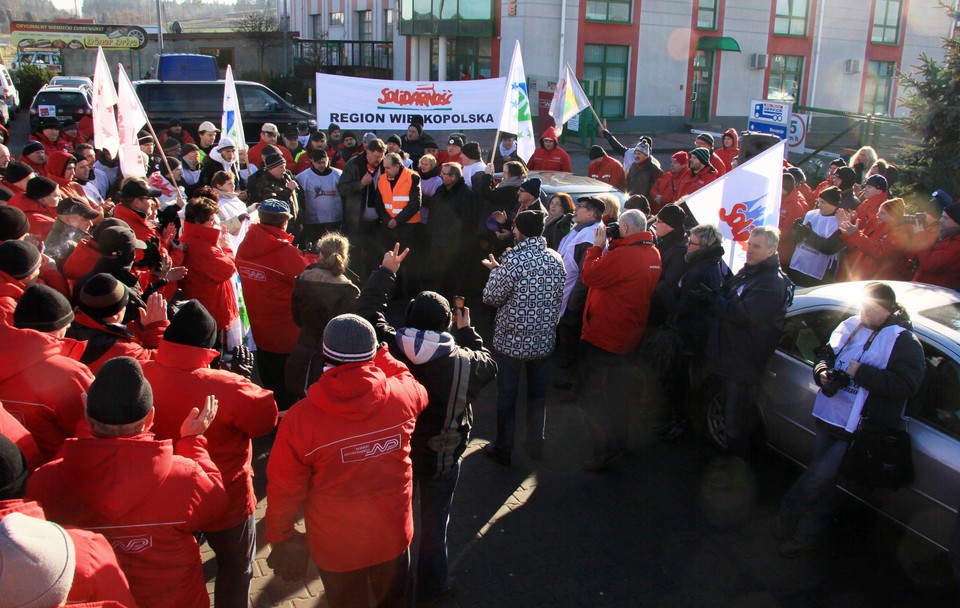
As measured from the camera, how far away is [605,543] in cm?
495

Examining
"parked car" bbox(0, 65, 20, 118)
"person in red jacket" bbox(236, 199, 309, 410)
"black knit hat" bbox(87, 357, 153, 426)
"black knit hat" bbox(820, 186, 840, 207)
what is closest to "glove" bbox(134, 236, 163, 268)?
"person in red jacket" bbox(236, 199, 309, 410)

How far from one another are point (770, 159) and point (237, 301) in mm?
4334

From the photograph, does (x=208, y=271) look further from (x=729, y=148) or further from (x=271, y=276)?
(x=729, y=148)

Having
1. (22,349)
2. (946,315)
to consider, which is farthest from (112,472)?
(946,315)

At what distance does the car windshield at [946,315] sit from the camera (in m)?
4.74

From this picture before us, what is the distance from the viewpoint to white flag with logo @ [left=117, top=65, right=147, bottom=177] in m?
7.84

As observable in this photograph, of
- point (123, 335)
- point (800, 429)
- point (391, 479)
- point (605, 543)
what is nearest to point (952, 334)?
point (800, 429)

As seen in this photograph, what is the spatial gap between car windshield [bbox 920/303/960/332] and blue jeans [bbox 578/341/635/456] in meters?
2.03

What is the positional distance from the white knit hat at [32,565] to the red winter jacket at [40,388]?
1.66 m

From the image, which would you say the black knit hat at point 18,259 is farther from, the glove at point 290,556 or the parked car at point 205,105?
the parked car at point 205,105

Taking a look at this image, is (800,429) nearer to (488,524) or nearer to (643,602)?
(643,602)

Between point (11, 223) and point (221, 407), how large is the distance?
285 centimetres

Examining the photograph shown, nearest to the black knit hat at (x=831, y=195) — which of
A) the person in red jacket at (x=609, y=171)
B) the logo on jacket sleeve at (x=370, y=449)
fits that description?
the person in red jacket at (x=609, y=171)

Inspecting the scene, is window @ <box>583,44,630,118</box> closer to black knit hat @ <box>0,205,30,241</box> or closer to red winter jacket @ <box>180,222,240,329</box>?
red winter jacket @ <box>180,222,240,329</box>
